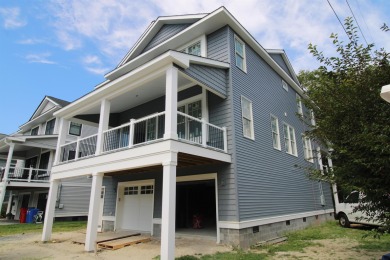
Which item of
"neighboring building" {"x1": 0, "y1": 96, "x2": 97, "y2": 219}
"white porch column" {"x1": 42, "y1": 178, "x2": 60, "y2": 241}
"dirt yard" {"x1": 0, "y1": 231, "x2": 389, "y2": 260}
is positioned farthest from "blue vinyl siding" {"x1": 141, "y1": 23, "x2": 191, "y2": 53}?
"dirt yard" {"x1": 0, "y1": 231, "x2": 389, "y2": 260}

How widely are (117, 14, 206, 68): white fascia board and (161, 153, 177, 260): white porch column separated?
7.94 meters

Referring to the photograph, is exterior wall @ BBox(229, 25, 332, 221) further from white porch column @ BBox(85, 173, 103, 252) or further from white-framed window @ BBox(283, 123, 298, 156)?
white porch column @ BBox(85, 173, 103, 252)

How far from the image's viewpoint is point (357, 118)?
5441 mm

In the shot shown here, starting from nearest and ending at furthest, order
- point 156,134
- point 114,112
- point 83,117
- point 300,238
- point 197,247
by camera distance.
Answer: point 197,247 → point 300,238 → point 156,134 → point 83,117 → point 114,112

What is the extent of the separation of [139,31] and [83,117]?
6.08 meters

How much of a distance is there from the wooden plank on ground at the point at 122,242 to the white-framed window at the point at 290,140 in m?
8.93

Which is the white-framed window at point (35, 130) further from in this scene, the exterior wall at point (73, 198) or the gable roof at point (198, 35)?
the gable roof at point (198, 35)

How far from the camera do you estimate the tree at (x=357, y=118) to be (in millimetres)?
4934

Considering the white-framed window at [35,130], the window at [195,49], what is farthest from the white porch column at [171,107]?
the white-framed window at [35,130]

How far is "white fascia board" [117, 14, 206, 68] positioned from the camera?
41.4ft

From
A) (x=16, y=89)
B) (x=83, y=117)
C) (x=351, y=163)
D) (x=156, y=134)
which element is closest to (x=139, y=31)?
(x=83, y=117)

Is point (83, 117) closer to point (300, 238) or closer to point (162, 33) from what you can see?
point (162, 33)

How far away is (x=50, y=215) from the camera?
36.7 ft

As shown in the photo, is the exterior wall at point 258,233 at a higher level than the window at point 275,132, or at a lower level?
lower
